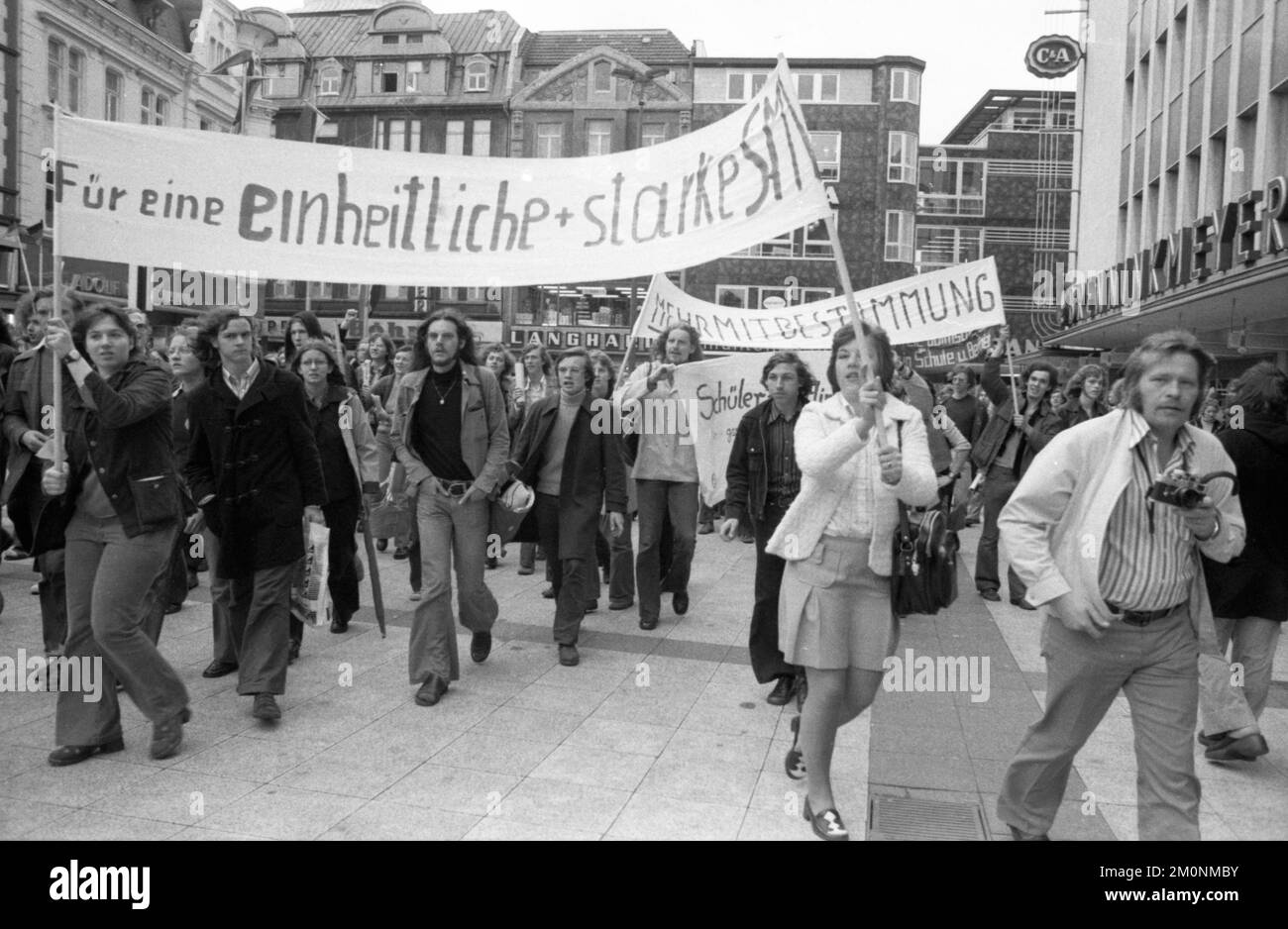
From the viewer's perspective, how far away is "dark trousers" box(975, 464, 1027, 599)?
30.2 ft

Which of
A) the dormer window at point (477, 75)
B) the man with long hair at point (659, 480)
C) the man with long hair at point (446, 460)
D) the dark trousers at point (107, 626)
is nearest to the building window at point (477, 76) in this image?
the dormer window at point (477, 75)

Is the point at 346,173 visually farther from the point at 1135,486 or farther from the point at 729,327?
the point at 729,327

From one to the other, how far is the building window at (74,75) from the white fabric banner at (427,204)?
23.9 m

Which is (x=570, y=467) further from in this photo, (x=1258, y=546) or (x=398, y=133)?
(x=398, y=133)

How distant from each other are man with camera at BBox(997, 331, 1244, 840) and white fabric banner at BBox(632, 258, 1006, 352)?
23.0ft

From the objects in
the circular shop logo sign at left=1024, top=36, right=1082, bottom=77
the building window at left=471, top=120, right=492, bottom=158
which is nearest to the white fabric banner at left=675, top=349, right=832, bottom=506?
the circular shop logo sign at left=1024, top=36, right=1082, bottom=77

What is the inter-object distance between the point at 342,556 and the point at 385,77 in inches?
1737

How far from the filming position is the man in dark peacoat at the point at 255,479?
537cm

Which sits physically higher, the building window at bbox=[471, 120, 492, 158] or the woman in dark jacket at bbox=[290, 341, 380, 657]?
the building window at bbox=[471, 120, 492, 158]

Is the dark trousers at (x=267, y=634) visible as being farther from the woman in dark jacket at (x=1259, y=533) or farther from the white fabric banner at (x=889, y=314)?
the white fabric banner at (x=889, y=314)

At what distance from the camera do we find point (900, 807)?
4.42m

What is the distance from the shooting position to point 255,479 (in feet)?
17.7

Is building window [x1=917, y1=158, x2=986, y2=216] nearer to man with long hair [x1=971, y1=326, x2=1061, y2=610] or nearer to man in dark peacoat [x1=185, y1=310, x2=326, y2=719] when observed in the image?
man with long hair [x1=971, y1=326, x2=1061, y2=610]

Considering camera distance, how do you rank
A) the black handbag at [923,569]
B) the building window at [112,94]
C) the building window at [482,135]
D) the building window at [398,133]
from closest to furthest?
1. the black handbag at [923,569]
2. the building window at [112,94]
3. the building window at [482,135]
4. the building window at [398,133]
